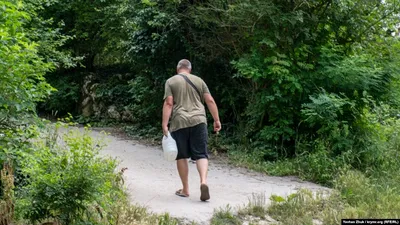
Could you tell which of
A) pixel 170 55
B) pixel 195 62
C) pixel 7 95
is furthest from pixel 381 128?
pixel 7 95

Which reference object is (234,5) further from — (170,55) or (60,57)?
(60,57)

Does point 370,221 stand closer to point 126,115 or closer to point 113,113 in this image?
point 126,115

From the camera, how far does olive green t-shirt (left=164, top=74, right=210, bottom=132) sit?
593cm

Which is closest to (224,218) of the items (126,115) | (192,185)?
(192,185)

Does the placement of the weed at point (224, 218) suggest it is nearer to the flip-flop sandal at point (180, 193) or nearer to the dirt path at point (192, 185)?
the dirt path at point (192, 185)

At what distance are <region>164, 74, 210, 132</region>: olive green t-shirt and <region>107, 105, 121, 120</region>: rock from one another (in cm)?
928

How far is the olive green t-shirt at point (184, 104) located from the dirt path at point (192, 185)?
3.39 feet

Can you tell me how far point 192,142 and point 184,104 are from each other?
0.54 meters

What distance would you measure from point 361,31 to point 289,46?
59.4 inches

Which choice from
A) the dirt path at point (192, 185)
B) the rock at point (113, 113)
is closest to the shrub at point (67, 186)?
the dirt path at point (192, 185)

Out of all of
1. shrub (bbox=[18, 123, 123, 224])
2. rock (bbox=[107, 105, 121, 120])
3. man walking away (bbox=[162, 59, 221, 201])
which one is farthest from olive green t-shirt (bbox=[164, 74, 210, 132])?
rock (bbox=[107, 105, 121, 120])

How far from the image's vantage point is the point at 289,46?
880cm

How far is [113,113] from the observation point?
50.0 feet

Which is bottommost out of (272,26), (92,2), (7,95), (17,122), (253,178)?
(253,178)
